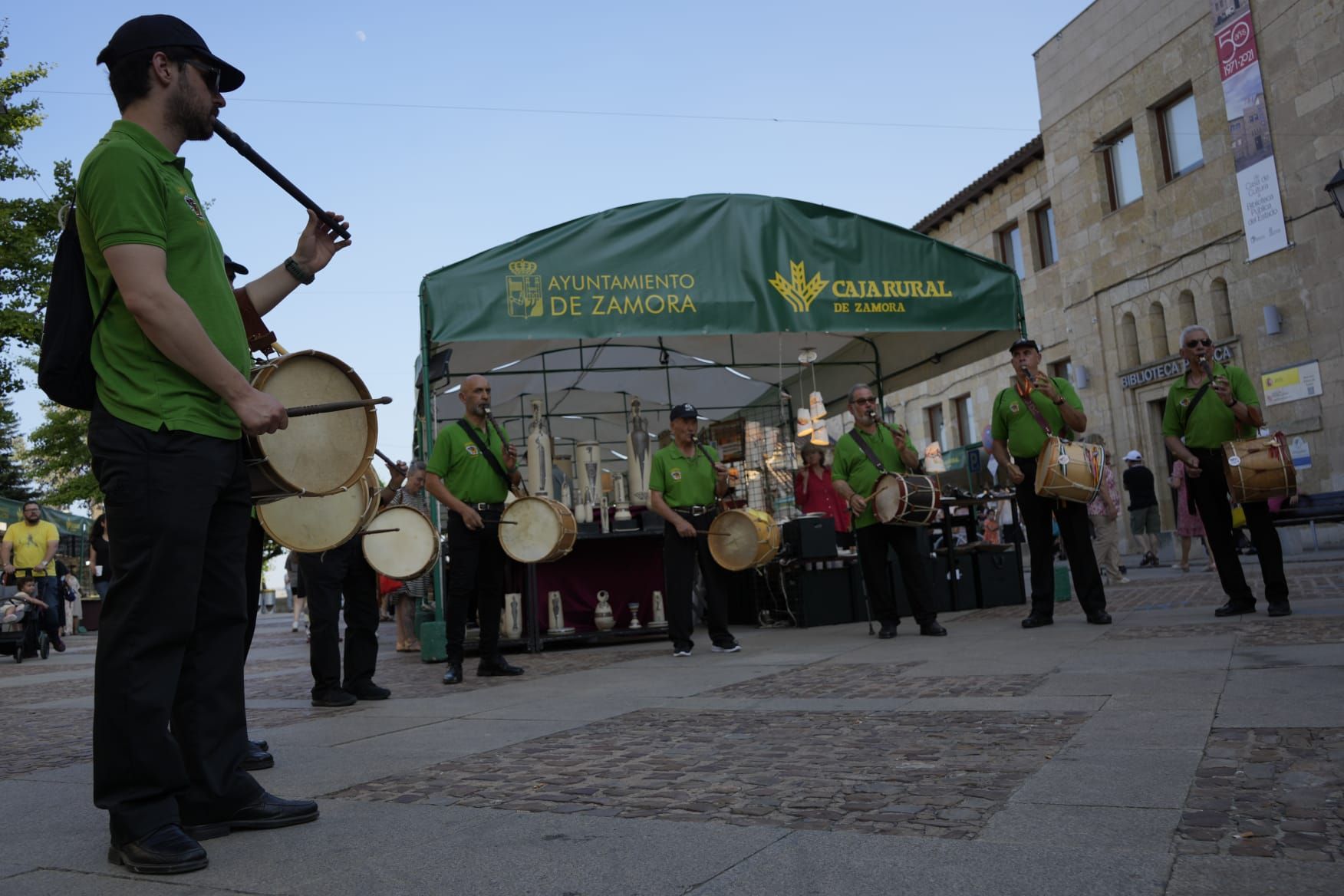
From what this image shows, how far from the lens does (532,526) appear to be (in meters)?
8.49

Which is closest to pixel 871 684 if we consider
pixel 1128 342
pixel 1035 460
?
pixel 1035 460

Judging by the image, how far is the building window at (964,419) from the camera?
32.6m

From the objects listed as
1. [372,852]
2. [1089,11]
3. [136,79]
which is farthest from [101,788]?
[1089,11]

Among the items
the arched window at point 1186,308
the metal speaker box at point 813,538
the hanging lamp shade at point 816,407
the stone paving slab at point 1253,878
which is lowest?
the stone paving slab at point 1253,878

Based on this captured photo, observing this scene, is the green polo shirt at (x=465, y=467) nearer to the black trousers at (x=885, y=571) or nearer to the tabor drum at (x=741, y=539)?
the tabor drum at (x=741, y=539)

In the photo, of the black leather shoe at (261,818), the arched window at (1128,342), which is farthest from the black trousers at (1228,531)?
the arched window at (1128,342)

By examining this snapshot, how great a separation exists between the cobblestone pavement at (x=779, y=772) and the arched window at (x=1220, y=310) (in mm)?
20209

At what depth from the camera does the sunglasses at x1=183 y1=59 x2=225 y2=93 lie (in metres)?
3.17

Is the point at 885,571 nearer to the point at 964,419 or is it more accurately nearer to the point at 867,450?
the point at 867,450

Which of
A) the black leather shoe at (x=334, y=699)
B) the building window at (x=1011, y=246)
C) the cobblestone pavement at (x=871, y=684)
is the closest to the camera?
the cobblestone pavement at (x=871, y=684)

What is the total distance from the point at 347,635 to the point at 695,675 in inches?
86.8

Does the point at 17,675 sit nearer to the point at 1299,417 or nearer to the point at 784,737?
the point at 784,737

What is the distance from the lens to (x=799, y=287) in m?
10.8

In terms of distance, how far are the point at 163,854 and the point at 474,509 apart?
4948mm
